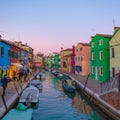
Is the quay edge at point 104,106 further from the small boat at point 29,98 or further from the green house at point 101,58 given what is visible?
the green house at point 101,58

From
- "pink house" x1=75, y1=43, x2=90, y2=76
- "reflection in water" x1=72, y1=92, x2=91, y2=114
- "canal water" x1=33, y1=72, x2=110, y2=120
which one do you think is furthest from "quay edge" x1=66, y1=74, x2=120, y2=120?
"pink house" x1=75, y1=43, x2=90, y2=76

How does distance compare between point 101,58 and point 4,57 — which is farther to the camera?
point 101,58

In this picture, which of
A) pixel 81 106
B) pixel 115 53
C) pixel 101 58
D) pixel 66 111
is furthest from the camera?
pixel 101 58

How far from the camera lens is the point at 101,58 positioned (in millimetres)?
37031

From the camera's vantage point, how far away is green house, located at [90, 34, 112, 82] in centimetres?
3550

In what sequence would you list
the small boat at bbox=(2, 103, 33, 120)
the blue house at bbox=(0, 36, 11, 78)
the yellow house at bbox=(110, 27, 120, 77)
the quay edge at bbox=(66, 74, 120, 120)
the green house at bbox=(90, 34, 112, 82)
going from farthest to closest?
the green house at bbox=(90, 34, 112, 82)
the yellow house at bbox=(110, 27, 120, 77)
the blue house at bbox=(0, 36, 11, 78)
the quay edge at bbox=(66, 74, 120, 120)
the small boat at bbox=(2, 103, 33, 120)

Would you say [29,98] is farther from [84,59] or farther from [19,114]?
[84,59]

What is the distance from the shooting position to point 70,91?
3033 cm

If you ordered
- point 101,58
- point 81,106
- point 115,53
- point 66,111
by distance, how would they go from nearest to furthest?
point 66,111, point 81,106, point 115,53, point 101,58

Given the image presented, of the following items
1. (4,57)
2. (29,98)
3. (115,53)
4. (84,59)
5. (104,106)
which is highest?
(115,53)

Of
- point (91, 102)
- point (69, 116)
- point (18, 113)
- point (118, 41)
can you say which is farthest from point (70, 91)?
point (18, 113)

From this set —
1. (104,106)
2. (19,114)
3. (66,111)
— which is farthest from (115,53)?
(19,114)

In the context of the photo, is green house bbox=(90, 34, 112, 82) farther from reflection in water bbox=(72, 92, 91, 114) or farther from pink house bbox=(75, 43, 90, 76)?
reflection in water bbox=(72, 92, 91, 114)

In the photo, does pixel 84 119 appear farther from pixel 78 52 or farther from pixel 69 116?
pixel 78 52
